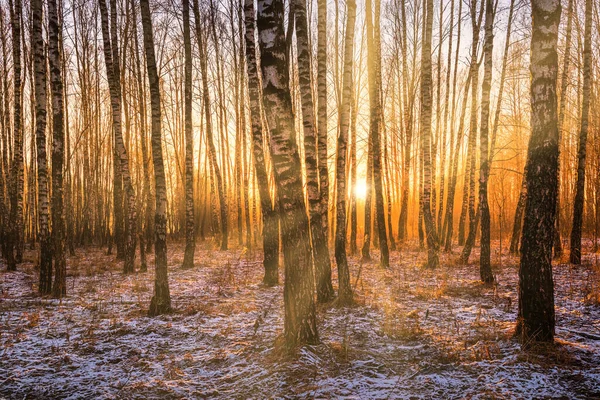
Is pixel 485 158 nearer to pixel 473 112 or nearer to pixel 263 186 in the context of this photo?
pixel 473 112

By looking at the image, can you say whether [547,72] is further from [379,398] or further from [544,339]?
[379,398]

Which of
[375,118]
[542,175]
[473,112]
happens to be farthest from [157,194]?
[473,112]

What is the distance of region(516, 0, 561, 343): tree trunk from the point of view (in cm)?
386

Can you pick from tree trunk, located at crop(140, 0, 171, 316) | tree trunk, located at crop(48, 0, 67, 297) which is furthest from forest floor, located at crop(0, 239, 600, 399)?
tree trunk, located at crop(48, 0, 67, 297)

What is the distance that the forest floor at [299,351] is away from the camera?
332 cm

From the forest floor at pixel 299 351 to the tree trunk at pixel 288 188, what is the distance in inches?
16.6

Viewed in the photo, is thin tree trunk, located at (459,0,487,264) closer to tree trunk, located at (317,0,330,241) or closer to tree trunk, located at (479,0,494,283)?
tree trunk, located at (479,0,494,283)

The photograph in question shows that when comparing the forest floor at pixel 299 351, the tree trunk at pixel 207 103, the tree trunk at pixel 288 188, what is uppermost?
the tree trunk at pixel 207 103

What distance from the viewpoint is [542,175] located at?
3891 mm

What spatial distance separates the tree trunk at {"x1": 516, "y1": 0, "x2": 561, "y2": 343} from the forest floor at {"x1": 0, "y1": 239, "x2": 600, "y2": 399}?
0.44m

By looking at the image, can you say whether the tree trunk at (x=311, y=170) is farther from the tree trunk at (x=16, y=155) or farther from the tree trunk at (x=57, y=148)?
the tree trunk at (x=16, y=155)

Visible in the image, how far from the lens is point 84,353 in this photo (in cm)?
427

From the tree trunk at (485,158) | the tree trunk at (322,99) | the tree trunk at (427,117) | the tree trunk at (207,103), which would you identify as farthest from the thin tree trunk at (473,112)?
the tree trunk at (207,103)

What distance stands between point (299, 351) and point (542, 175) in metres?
3.50
